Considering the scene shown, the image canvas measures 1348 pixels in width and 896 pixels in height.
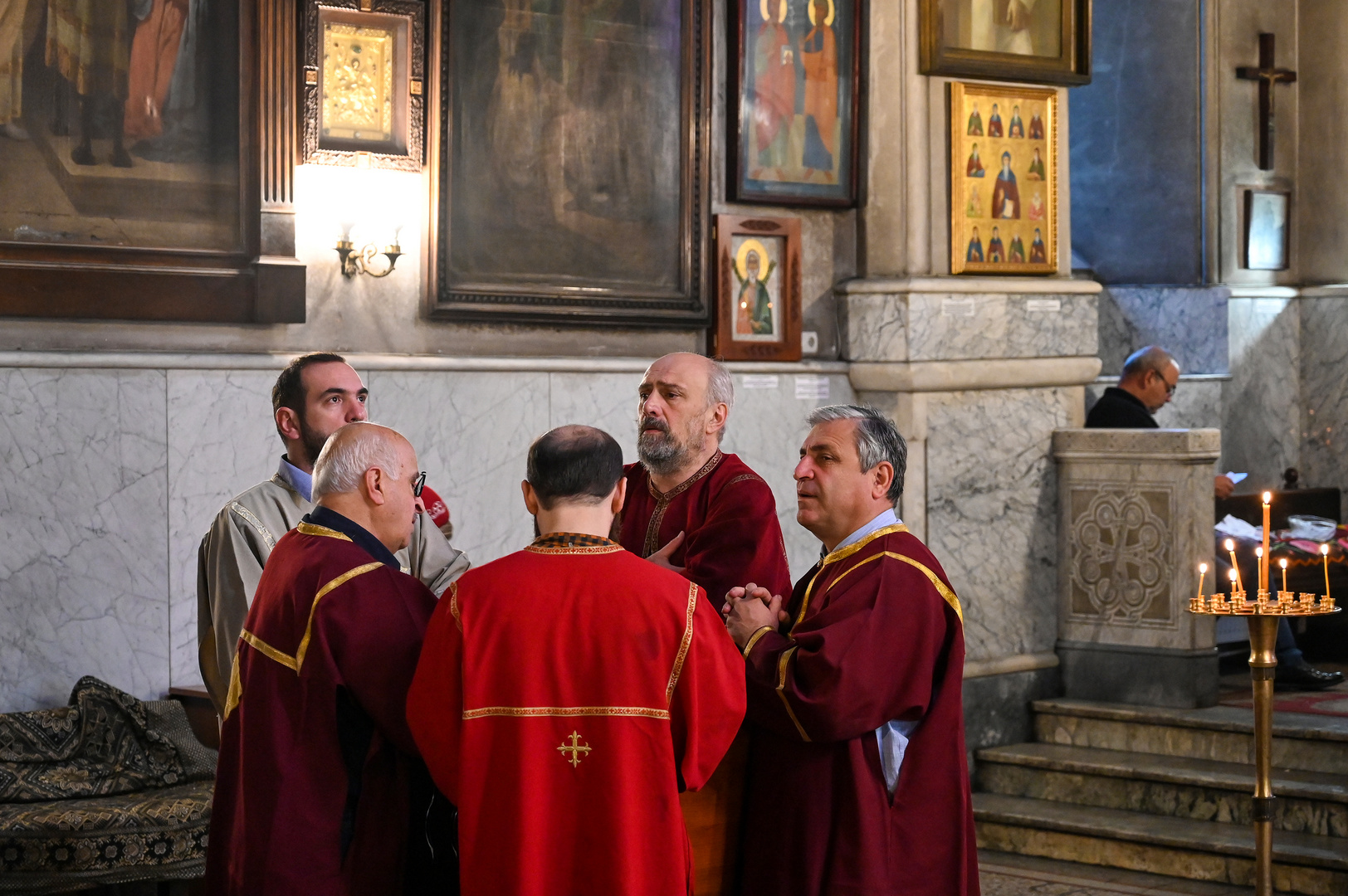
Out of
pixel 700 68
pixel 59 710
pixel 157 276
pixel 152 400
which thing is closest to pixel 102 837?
pixel 59 710

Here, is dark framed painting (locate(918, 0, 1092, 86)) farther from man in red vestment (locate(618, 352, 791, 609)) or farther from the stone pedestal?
man in red vestment (locate(618, 352, 791, 609))

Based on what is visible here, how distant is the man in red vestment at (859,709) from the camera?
3506mm

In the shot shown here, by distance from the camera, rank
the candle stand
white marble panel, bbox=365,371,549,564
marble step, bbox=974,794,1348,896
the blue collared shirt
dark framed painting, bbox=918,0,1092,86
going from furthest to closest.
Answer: dark framed painting, bbox=918,0,1092,86
white marble panel, bbox=365,371,549,564
marble step, bbox=974,794,1348,896
the candle stand
the blue collared shirt

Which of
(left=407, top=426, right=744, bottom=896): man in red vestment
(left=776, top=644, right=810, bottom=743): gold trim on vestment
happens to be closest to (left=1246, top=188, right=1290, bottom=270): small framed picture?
(left=776, top=644, right=810, bottom=743): gold trim on vestment

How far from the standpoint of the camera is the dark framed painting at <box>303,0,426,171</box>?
6250 mm

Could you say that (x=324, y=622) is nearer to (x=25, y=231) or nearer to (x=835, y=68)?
(x=25, y=231)

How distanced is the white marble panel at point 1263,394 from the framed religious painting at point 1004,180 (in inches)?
106

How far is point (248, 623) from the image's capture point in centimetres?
350

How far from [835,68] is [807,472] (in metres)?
4.40

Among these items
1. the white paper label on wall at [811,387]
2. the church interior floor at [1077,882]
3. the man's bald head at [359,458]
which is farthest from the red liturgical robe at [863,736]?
the white paper label on wall at [811,387]

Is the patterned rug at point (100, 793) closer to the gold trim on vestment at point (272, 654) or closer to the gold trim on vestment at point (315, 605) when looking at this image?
the gold trim on vestment at point (272, 654)

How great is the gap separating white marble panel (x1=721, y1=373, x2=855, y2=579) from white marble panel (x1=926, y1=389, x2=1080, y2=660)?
572mm

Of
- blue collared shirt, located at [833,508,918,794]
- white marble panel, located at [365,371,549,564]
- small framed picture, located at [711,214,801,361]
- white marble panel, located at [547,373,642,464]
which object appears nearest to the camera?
blue collared shirt, located at [833,508,918,794]

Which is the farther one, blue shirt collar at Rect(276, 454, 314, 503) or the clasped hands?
blue shirt collar at Rect(276, 454, 314, 503)
